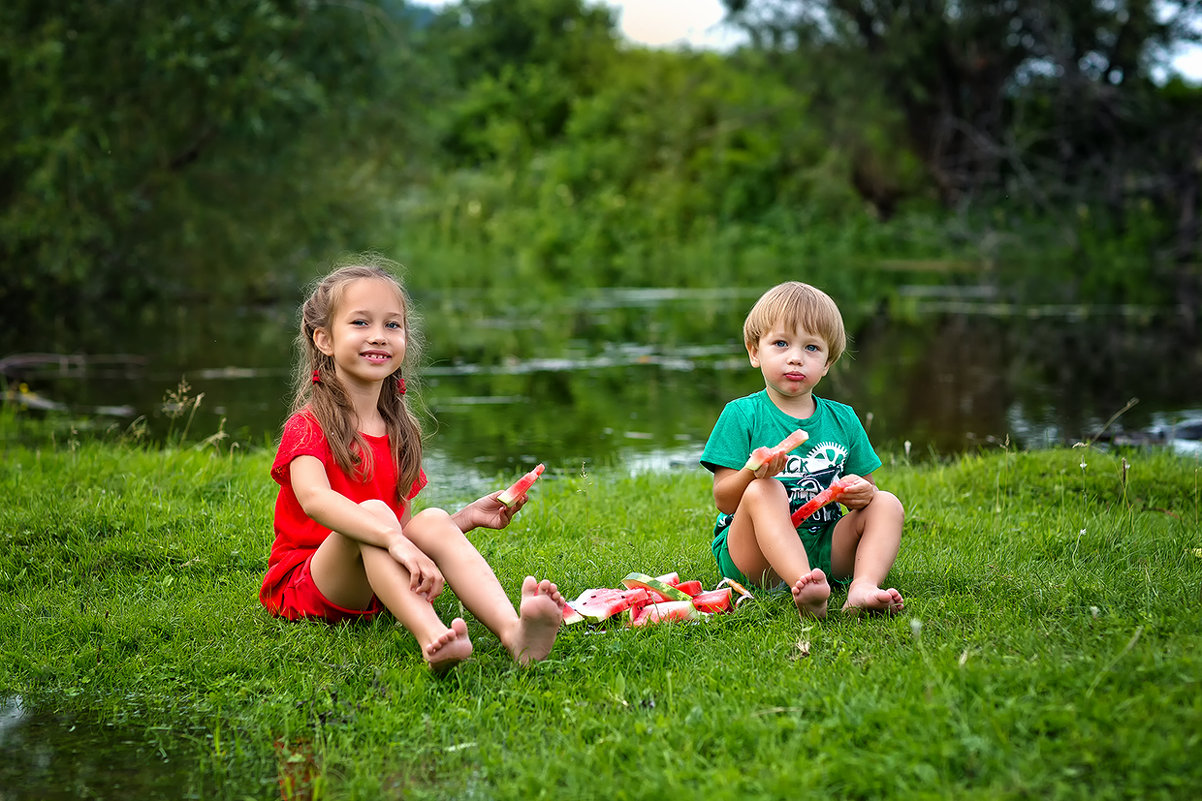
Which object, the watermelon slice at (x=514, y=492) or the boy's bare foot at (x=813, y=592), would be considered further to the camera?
the watermelon slice at (x=514, y=492)

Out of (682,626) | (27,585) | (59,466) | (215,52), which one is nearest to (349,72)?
(215,52)

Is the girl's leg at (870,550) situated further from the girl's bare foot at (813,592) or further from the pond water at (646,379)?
the pond water at (646,379)

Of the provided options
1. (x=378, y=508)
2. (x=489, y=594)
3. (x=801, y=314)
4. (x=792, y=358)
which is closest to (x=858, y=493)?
(x=792, y=358)

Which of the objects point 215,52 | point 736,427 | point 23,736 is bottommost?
point 23,736

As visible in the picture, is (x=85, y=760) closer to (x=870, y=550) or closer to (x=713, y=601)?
(x=713, y=601)

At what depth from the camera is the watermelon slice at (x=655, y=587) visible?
3.71 meters

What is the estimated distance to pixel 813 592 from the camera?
11.2ft

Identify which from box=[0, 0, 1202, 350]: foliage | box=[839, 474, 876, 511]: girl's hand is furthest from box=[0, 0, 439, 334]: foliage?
box=[839, 474, 876, 511]: girl's hand

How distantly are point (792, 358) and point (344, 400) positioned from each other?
4.62 ft

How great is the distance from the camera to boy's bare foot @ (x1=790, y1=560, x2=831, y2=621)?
3.38m

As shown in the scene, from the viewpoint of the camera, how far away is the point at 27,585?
4059 millimetres

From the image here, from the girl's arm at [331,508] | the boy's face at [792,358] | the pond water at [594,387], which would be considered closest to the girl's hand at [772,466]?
the boy's face at [792,358]

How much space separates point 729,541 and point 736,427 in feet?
1.29

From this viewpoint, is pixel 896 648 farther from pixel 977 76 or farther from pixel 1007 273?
pixel 977 76
